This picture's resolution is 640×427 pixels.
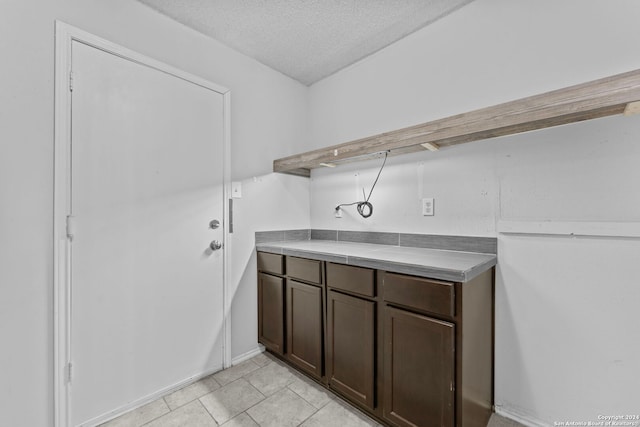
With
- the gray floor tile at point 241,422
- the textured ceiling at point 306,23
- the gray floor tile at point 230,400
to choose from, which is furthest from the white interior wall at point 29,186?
the gray floor tile at point 241,422

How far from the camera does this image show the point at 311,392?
1721 mm

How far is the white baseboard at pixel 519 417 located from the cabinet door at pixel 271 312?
142 cm

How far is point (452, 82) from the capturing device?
176 cm

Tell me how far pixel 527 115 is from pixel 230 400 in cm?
224

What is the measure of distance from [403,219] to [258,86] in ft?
5.45

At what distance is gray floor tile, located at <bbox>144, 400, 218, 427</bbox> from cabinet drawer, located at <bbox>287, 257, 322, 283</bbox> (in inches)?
36.6

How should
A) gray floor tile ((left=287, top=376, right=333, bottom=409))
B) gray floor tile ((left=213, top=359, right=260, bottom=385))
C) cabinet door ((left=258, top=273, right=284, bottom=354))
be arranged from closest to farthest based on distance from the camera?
gray floor tile ((left=287, top=376, right=333, bottom=409)) < gray floor tile ((left=213, top=359, right=260, bottom=385)) < cabinet door ((left=258, top=273, right=284, bottom=354))

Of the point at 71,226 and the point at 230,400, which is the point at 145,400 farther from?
the point at 71,226

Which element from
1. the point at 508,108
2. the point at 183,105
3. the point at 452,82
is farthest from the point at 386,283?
the point at 183,105

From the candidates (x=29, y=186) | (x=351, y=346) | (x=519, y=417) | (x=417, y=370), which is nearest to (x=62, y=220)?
(x=29, y=186)

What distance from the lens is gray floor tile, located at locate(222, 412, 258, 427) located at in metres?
1.46

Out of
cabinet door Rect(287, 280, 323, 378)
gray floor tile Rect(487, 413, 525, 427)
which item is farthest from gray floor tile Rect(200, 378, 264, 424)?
gray floor tile Rect(487, 413, 525, 427)

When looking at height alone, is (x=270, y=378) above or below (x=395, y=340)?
below

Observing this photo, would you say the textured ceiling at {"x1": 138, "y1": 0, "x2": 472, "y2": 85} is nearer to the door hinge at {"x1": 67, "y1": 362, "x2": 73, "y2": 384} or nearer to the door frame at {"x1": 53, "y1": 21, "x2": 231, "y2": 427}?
the door frame at {"x1": 53, "y1": 21, "x2": 231, "y2": 427}
